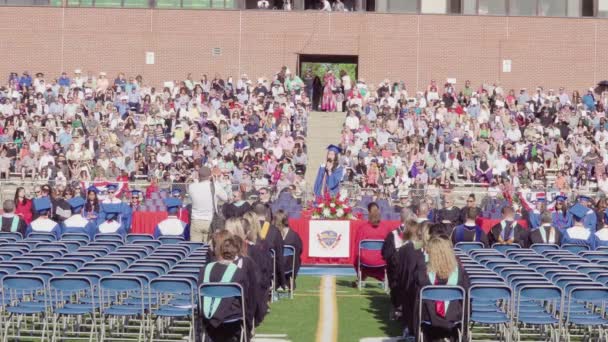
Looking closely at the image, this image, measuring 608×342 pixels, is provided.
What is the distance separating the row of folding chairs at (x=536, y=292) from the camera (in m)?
14.4

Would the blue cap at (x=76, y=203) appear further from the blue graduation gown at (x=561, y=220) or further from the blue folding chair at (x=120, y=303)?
the blue folding chair at (x=120, y=303)

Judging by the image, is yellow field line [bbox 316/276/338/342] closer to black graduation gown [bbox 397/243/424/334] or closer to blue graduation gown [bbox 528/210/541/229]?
black graduation gown [bbox 397/243/424/334]

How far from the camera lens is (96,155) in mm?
36750

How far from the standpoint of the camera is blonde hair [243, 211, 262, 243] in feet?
52.2

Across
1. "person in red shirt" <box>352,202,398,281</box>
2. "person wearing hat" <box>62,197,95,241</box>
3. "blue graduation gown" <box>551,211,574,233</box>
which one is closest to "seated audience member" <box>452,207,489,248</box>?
"person in red shirt" <box>352,202,398,281</box>

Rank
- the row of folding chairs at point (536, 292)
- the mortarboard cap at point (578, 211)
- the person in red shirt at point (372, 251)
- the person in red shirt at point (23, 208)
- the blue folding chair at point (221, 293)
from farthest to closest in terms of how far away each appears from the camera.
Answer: the person in red shirt at point (23, 208) → the mortarboard cap at point (578, 211) → the person in red shirt at point (372, 251) → the row of folding chairs at point (536, 292) → the blue folding chair at point (221, 293)

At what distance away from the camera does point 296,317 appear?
18.6 m

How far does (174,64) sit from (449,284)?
32.5m

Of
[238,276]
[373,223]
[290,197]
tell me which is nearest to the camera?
[238,276]

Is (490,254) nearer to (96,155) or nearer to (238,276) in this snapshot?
(238,276)

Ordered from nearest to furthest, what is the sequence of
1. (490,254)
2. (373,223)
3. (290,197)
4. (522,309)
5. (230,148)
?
(522,309), (490,254), (373,223), (290,197), (230,148)

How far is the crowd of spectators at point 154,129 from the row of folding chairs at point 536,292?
43.1 ft

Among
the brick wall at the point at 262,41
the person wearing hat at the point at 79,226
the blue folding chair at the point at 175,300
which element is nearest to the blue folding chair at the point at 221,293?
the blue folding chair at the point at 175,300

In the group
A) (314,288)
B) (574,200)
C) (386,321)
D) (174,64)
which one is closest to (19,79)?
(174,64)
